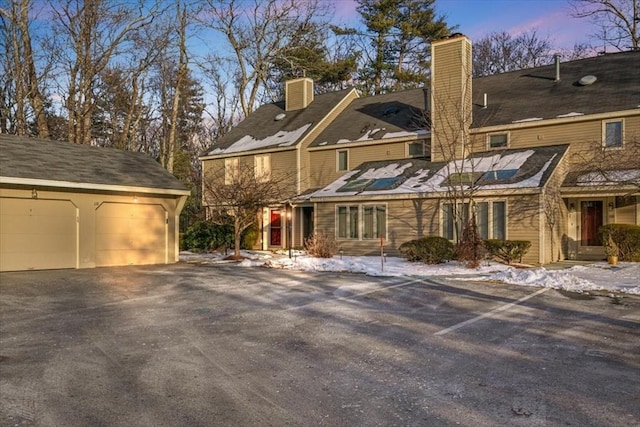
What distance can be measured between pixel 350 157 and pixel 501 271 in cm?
1102

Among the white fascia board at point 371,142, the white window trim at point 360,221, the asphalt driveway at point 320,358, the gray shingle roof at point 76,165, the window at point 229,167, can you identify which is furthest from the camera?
the window at point 229,167

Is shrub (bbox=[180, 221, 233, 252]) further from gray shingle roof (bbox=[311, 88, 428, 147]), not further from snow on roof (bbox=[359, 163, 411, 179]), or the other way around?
snow on roof (bbox=[359, 163, 411, 179])

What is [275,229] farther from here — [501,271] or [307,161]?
[501,271]

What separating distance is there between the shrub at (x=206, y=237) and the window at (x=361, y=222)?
5.91 meters

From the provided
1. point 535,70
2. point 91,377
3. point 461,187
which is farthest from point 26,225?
point 535,70

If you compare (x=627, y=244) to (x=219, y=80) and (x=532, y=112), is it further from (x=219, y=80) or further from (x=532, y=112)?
(x=219, y=80)

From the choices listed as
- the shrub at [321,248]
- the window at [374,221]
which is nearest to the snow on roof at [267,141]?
the window at [374,221]

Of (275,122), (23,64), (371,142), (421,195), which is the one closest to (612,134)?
(421,195)

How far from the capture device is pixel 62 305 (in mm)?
9297

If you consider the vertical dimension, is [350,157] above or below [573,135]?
below

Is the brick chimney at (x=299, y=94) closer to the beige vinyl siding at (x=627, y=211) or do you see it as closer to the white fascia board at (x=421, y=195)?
the white fascia board at (x=421, y=195)

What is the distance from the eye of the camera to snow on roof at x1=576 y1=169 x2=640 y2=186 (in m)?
14.9

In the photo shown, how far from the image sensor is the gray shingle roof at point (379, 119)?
21.8 metres

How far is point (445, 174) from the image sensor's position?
18.0 m
